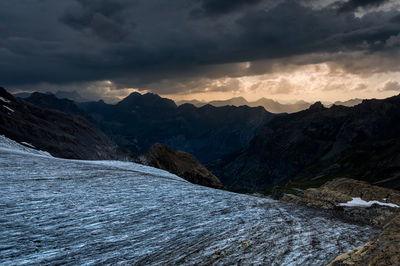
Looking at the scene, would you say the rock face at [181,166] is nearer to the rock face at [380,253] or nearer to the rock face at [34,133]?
the rock face at [34,133]

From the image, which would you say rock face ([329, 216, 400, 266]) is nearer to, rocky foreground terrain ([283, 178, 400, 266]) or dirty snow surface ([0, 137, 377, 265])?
rocky foreground terrain ([283, 178, 400, 266])

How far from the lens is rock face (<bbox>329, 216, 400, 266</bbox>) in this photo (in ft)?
32.8

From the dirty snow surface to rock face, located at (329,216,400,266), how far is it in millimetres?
1493

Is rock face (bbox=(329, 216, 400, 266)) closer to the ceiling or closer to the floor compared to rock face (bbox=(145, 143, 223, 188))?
closer to the ceiling

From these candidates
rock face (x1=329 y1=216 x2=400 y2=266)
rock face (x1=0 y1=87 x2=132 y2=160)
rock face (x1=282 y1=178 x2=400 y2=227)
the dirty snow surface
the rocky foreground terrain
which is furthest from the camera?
rock face (x1=0 y1=87 x2=132 y2=160)

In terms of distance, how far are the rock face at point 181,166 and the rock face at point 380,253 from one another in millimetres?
78634

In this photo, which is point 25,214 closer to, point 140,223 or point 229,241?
point 140,223

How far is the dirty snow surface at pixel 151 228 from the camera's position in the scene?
12.7 meters

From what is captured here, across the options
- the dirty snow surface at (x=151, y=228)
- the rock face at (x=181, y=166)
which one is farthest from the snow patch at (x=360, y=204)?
the rock face at (x=181, y=166)

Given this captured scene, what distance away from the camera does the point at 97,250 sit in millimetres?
13297

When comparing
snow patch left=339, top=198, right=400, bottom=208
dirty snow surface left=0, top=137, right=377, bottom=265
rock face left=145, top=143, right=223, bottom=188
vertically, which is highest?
dirty snow surface left=0, top=137, right=377, bottom=265

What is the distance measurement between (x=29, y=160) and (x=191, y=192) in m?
20.0

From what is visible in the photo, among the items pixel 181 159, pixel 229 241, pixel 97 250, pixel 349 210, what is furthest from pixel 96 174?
pixel 181 159

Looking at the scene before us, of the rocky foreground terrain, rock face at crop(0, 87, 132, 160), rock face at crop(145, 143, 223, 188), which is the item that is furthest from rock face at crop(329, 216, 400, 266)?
rock face at crop(0, 87, 132, 160)
